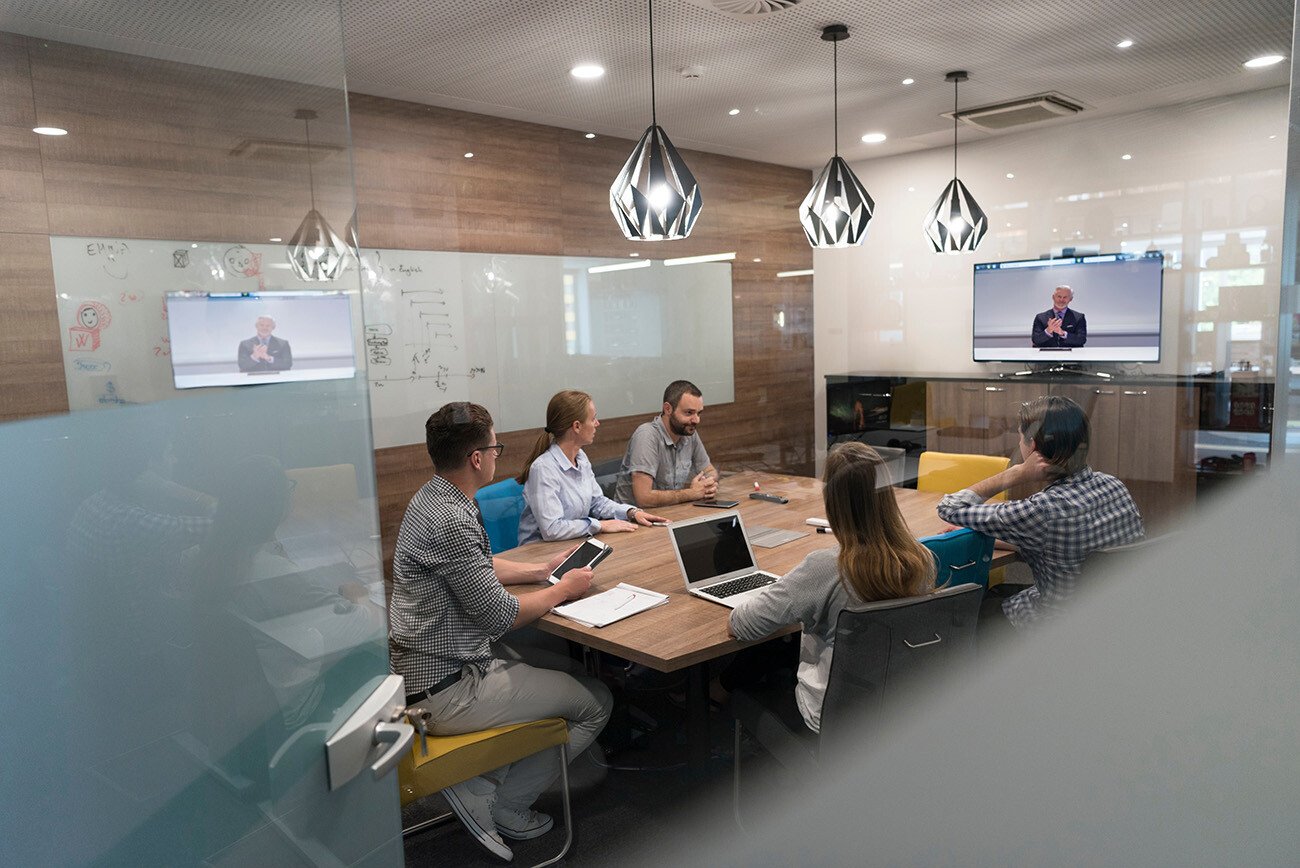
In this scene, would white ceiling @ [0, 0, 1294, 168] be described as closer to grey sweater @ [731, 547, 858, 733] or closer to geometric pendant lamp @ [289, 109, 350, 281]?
grey sweater @ [731, 547, 858, 733]

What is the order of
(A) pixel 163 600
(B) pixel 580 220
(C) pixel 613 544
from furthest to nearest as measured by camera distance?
(B) pixel 580 220 → (C) pixel 613 544 → (A) pixel 163 600

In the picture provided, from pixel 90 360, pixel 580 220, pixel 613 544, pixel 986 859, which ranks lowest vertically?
pixel 613 544

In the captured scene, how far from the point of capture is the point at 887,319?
6.07 metres

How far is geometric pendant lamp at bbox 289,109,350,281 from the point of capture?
1006mm

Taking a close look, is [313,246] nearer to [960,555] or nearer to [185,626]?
[185,626]

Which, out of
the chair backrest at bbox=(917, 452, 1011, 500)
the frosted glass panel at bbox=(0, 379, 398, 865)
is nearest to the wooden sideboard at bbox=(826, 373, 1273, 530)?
the chair backrest at bbox=(917, 452, 1011, 500)

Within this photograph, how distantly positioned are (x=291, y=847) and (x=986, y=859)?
1009mm

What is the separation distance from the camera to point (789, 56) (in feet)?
12.4

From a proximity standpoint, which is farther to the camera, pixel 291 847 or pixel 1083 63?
pixel 1083 63

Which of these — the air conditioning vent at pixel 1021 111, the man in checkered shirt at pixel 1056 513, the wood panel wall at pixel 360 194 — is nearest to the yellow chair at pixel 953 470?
the man in checkered shirt at pixel 1056 513

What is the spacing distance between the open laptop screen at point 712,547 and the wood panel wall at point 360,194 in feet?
5.30

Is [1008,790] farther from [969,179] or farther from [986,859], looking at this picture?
[969,179]

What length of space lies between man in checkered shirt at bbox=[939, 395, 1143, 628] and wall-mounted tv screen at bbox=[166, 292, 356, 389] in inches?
77.2

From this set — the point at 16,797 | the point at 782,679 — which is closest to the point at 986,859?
the point at 16,797
